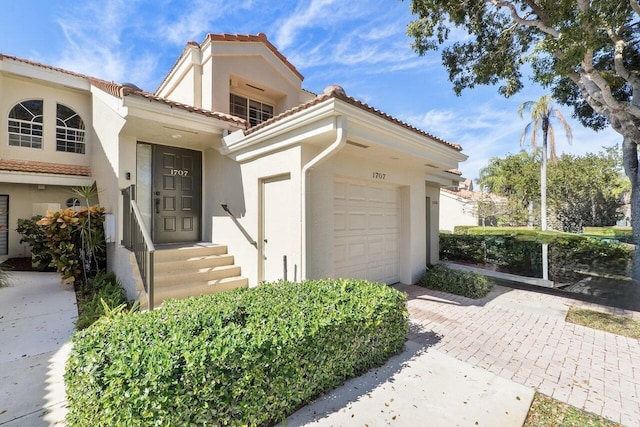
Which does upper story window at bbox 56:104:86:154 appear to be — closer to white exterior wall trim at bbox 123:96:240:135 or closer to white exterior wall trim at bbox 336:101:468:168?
white exterior wall trim at bbox 123:96:240:135

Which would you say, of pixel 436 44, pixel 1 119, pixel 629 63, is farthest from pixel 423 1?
pixel 1 119

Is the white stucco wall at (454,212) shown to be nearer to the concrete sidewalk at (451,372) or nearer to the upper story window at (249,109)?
the upper story window at (249,109)

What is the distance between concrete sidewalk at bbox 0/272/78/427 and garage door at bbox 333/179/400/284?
16.5 feet

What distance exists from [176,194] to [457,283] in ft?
27.3

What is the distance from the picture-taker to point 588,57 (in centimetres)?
651

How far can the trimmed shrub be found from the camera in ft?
24.6

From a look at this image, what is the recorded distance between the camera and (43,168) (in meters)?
10.3

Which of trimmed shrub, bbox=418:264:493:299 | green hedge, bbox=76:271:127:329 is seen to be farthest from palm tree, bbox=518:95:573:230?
green hedge, bbox=76:271:127:329

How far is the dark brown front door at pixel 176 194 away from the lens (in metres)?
7.33

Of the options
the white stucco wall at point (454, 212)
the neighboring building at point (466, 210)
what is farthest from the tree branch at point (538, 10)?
the neighboring building at point (466, 210)

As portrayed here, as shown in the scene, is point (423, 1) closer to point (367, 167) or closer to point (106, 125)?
point (367, 167)

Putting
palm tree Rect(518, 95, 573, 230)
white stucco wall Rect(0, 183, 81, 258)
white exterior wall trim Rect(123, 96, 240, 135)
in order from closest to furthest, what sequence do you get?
white exterior wall trim Rect(123, 96, 240, 135) < white stucco wall Rect(0, 183, 81, 258) < palm tree Rect(518, 95, 573, 230)

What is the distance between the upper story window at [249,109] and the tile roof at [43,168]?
663 centimetres

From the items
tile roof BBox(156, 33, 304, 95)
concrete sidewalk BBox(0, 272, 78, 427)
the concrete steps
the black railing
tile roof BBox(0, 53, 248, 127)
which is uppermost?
tile roof BBox(156, 33, 304, 95)
